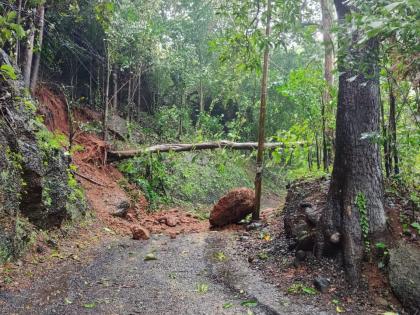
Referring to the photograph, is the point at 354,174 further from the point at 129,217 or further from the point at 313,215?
the point at 129,217

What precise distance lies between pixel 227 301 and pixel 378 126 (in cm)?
312

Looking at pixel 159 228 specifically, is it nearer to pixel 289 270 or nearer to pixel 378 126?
pixel 289 270

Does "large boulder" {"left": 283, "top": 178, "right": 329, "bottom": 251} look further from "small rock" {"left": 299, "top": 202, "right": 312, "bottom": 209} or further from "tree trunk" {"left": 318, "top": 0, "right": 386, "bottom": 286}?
"tree trunk" {"left": 318, "top": 0, "right": 386, "bottom": 286}

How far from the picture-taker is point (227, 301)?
4363 mm

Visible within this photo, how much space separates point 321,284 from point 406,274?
0.99 m

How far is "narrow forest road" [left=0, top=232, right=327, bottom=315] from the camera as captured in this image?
4.05 metres

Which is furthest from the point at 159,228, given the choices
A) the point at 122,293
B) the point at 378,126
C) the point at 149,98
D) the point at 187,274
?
the point at 149,98

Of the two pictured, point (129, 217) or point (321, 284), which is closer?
point (321, 284)

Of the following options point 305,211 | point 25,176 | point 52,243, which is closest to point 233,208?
point 305,211

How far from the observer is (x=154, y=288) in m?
4.78

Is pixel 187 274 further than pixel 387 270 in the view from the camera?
Yes

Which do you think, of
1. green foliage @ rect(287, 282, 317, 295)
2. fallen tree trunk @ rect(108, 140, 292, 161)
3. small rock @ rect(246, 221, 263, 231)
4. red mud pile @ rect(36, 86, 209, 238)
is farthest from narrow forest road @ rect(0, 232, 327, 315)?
fallen tree trunk @ rect(108, 140, 292, 161)

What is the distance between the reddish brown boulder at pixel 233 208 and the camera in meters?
9.26

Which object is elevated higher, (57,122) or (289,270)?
(57,122)
